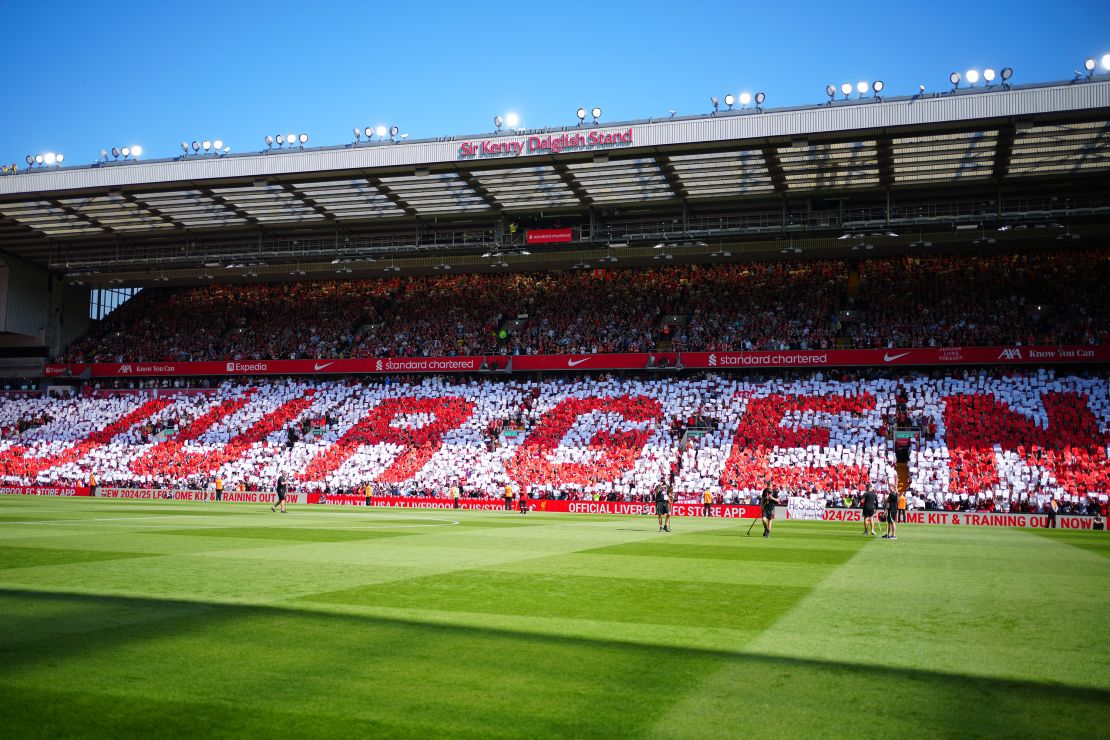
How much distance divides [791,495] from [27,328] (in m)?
57.7

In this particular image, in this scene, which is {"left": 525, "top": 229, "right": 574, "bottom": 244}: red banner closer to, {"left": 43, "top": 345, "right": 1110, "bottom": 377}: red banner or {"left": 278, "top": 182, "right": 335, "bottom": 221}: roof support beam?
{"left": 43, "top": 345, "right": 1110, "bottom": 377}: red banner

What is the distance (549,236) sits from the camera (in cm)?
5581

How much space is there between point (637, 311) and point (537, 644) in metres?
51.8

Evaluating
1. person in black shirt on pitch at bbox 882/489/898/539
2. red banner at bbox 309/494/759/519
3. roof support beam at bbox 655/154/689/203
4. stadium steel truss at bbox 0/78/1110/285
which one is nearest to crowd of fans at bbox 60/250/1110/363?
stadium steel truss at bbox 0/78/1110/285

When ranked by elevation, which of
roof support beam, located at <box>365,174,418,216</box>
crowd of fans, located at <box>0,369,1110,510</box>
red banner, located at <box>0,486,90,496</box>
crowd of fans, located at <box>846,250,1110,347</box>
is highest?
roof support beam, located at <box>365,174,418,216</box>

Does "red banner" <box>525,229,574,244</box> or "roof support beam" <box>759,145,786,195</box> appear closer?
"roof support beam" <box>759,145,786,195</box>

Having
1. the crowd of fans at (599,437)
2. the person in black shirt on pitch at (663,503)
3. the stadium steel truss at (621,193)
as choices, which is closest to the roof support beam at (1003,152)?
the stadium steel truss at (621,193)

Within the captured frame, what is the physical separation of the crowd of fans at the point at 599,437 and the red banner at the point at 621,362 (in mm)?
1063

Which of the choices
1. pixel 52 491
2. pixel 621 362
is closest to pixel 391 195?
pixel 621 362

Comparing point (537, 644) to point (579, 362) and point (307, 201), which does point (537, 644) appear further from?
point (307, 201)

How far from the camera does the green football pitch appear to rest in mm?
7668

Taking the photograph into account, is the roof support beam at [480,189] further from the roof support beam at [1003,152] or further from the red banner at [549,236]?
the roof support beam at [1003,152]

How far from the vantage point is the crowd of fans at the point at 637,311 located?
5356 cm

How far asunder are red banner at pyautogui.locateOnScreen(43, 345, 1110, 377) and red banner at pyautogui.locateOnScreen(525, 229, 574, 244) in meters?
7.86
